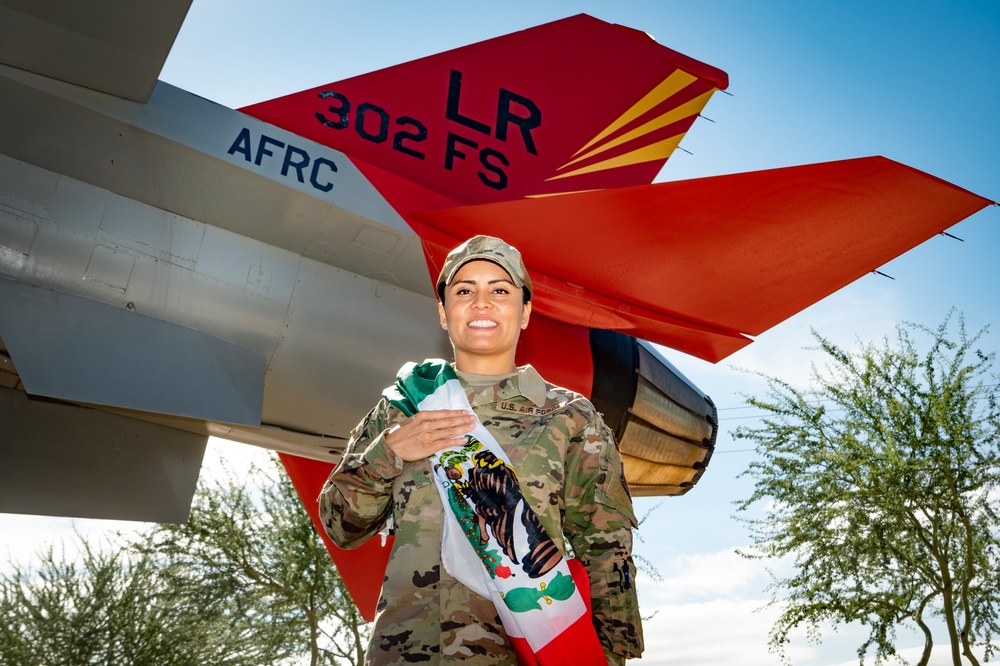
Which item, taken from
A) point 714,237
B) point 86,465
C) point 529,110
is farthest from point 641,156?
point 86,465

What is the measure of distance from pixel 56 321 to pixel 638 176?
14.1 ft

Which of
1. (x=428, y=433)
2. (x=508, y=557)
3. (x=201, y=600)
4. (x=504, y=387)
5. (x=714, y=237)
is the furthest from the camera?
(x=201, y=600)

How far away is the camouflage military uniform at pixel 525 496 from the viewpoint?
5.98 feet

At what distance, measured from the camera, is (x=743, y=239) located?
5.10m

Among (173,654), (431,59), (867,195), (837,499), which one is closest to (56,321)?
(431,59)

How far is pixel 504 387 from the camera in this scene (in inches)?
83.9

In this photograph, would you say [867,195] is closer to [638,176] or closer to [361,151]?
[638,176]

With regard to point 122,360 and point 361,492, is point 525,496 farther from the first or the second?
point 122,360

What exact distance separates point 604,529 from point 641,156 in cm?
520

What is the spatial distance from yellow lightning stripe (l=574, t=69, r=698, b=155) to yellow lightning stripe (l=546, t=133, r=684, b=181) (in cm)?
22

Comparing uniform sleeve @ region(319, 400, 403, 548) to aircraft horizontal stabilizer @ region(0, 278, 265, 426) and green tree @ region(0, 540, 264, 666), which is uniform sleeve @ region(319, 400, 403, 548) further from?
green tree @ region(0, 540, 264, 666)

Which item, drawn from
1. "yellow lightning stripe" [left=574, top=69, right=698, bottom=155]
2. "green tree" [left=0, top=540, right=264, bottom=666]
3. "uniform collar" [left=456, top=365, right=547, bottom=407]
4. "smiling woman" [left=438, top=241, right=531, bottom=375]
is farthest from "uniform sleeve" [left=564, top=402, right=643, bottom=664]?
"green tree" [left=0, top=540, right=264, bottom=666]

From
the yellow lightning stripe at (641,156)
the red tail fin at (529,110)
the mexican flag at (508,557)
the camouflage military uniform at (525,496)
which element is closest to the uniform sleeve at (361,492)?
the camouflage military uniform at (525,496)

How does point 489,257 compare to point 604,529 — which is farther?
point 489,257
